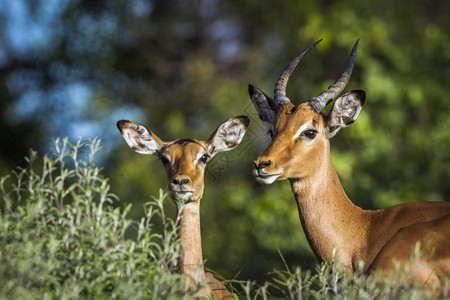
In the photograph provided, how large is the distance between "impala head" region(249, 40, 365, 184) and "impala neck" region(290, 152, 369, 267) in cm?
11

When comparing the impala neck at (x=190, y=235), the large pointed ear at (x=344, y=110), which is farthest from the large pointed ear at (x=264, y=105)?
the impala neck at (x=190, y=235)

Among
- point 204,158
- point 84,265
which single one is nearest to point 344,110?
point 204,158

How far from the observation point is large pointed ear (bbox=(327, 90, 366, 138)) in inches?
287

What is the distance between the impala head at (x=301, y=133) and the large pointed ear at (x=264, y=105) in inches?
6.3

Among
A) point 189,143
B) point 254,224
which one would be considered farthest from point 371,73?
point 189,143

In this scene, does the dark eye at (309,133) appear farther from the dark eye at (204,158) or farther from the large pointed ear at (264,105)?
the dark eye at (204,158)

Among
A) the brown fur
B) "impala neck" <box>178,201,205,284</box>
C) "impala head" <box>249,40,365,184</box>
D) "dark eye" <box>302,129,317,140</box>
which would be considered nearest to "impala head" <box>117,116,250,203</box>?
"impala neck" <box>178,201,205,284</box>

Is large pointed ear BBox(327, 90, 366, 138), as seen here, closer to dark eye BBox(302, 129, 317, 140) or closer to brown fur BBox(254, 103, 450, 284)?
brown fur BBox(254, 103, 450, 284)

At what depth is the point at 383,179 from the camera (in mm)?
15820

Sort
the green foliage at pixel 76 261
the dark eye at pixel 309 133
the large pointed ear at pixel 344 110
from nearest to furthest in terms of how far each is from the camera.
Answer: the green foliage at pixel 76 261 < the dark eye at pixel 309 133 < the large pointed ear at pixel 344 110

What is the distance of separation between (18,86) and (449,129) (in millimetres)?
11395

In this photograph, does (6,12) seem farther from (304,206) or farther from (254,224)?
(304,206)

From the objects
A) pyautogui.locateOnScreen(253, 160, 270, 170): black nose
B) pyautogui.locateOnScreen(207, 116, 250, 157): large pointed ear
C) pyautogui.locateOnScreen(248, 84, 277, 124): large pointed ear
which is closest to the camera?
pyautogui.locateOnScreen(253, 160, 270, 170): black nose

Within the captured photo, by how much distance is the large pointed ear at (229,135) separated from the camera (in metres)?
7.71
